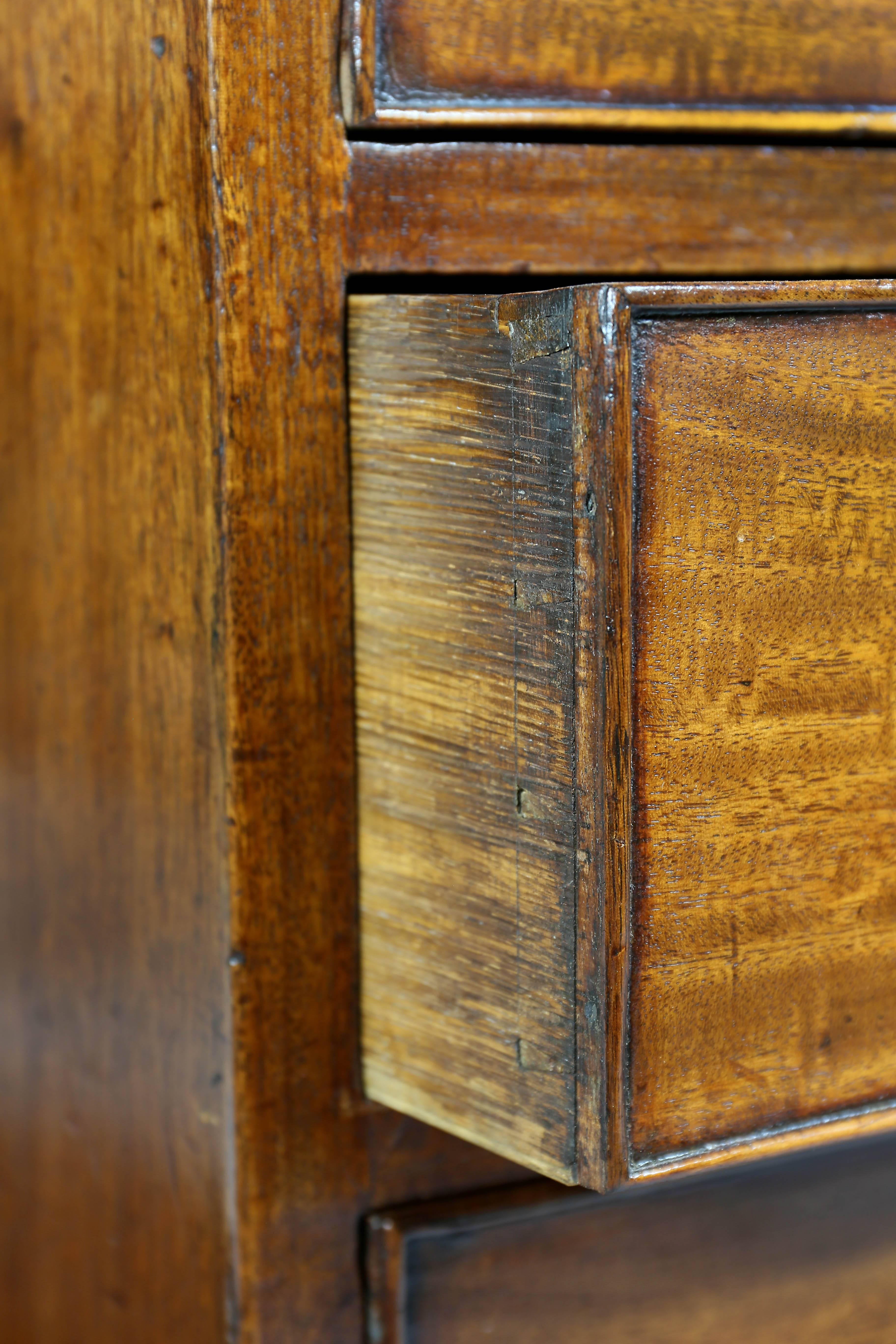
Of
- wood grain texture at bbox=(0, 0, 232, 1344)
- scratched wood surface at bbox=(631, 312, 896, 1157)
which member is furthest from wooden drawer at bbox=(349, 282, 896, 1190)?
wood grain texture at bbox=(0, 0, 232, 1344)

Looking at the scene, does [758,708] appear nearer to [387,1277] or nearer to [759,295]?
[759,295]

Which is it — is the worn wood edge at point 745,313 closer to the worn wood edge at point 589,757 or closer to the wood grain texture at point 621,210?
the worn wood edge at point 589,757

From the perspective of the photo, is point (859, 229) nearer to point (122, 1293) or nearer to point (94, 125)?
point (94, 125)

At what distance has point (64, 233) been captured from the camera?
572 mm

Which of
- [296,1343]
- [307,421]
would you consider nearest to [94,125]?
[307,421]

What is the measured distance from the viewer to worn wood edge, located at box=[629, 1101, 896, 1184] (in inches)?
17.1

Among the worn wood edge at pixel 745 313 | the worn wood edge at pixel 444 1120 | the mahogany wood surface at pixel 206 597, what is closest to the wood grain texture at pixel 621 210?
the mahogany wood surface at pixel 206 597

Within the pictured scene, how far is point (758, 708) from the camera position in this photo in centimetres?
43

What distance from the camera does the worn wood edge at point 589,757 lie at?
15.7 inches

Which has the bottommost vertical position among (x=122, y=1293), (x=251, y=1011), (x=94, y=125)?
(x=122, y=1293)

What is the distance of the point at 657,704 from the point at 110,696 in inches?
11.1

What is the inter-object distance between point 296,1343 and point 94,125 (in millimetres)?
520

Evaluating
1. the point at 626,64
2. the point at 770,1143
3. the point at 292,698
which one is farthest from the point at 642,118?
the point at 770,1143

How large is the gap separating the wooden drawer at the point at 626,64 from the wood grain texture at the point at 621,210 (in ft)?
0.05
